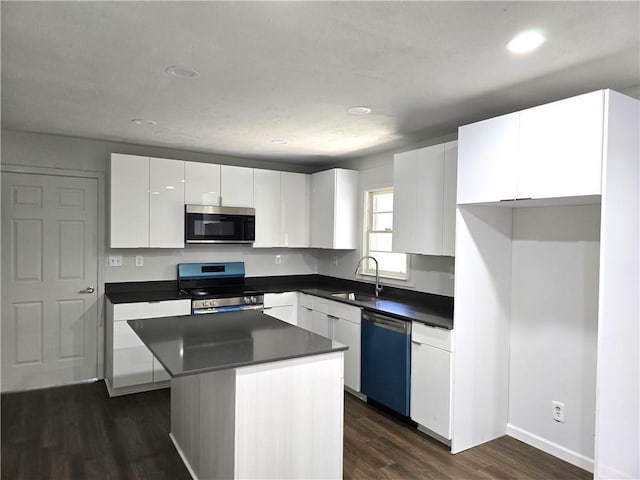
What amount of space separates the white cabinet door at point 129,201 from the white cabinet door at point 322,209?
6.15ft

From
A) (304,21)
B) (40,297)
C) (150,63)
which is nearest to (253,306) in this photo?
(40,297)

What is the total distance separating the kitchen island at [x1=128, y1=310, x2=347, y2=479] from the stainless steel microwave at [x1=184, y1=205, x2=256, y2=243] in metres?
1.93

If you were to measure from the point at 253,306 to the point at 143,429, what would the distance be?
161 centimetres

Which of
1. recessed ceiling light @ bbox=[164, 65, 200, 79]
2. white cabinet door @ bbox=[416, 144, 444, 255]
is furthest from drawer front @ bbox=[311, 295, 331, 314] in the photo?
recessed ceiling light @ bbox=[164, 65, 200, 79]

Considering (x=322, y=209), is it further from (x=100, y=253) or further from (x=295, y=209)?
(x=100, y=253)

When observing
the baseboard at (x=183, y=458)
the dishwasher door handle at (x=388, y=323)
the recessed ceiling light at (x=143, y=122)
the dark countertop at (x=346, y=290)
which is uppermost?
the recessed ceiling light at (x=143, y=122)

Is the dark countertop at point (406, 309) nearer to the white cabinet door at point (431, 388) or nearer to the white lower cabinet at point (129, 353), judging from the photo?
the white cabinet door at point (431, 388)

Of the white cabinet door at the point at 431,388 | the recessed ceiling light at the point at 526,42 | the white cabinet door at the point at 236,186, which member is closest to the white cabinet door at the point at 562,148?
the recessed ceiling light at the point at 526,42

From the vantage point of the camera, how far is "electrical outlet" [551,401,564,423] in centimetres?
285

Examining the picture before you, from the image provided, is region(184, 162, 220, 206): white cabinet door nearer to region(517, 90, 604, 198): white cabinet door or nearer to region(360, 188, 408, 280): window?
region(360, 188, 408, 280): window

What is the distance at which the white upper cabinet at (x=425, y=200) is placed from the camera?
325cm

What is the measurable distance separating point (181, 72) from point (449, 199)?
2062 millimetres

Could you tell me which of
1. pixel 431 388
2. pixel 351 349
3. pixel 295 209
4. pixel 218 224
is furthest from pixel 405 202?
pixel 218 224

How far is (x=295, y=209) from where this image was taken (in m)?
5.08
